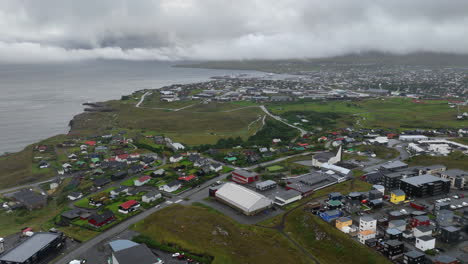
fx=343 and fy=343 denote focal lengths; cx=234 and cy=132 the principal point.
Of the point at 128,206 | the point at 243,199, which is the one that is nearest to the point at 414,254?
the point at 243,199

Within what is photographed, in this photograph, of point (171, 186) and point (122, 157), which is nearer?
point (171, 186)

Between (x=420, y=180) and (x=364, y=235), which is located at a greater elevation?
(x=420, y=180)

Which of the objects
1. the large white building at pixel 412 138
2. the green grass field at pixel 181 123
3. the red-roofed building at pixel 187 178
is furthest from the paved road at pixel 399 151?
the green grass field at pixel 181 123

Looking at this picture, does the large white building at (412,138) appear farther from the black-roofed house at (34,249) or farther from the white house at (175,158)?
the black-roofed house at (34,249)

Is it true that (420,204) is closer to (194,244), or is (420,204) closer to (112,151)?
(194,244)

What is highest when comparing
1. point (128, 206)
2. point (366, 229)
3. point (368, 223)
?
point (368, 223)

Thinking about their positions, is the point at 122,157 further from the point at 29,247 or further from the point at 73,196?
the point at 29,247
